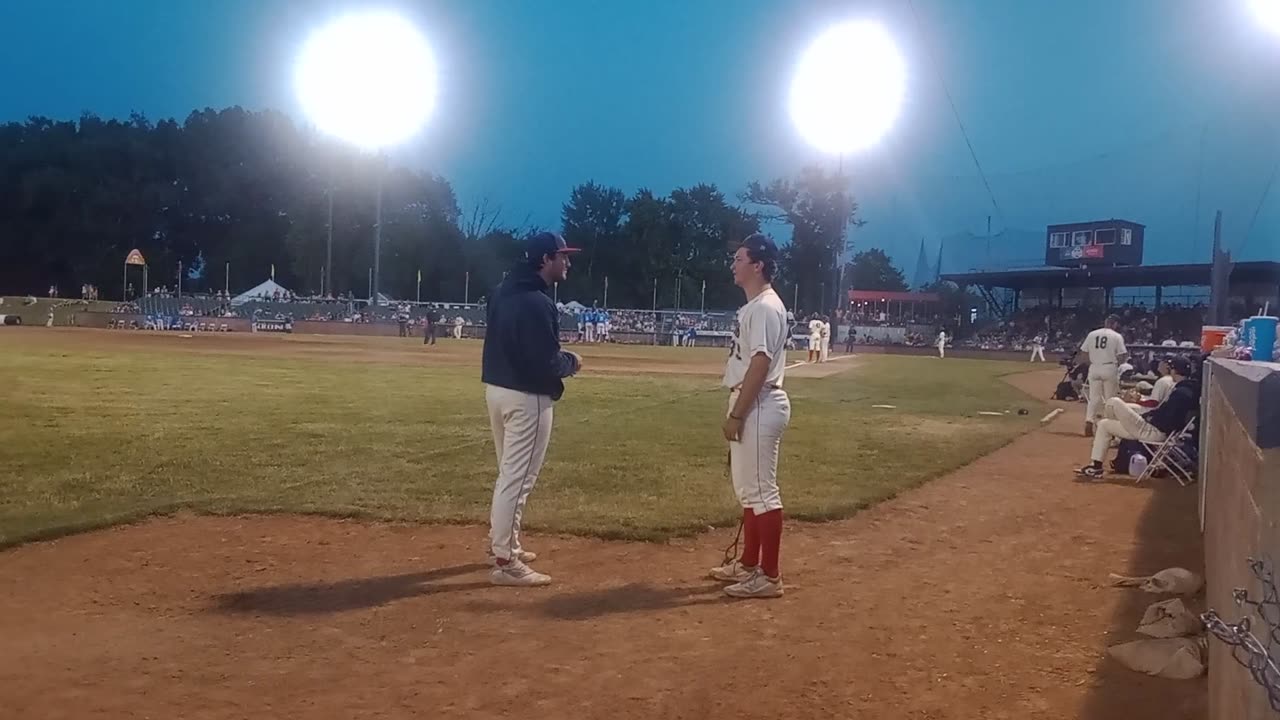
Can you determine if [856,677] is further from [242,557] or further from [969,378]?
[969,378]

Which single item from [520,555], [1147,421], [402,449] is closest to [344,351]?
[402,449]

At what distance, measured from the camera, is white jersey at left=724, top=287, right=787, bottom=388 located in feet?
18.6

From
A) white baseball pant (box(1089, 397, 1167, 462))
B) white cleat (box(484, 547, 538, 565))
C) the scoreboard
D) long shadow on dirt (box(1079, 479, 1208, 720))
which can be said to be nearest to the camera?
long shadow on dirt (box(1079, 479, 1208, 720))

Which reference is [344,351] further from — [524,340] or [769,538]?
[769,538]

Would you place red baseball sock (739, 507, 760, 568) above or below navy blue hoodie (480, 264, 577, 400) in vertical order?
below

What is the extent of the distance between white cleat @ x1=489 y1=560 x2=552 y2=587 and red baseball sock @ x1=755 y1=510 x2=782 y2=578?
132 centimetres

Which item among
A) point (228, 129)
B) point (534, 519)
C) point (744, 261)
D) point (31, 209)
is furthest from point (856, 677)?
point (228, 129)

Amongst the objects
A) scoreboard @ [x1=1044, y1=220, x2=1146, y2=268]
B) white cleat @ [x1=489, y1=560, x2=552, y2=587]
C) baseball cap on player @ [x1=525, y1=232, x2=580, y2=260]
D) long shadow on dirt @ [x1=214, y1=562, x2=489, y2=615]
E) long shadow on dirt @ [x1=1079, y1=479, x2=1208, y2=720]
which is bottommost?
long shadow on dirt @ [x1=214, y1=562, x2=489, y2=615]

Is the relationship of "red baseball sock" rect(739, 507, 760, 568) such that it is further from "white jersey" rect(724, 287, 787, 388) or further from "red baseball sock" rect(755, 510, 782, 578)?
"white jersey" rect(724, 287, 787, 388)

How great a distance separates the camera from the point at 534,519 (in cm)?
782

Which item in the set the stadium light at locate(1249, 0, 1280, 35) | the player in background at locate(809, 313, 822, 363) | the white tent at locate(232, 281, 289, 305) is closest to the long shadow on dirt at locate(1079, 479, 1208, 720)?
the stadium light at locate(1249, 0, 1280, 35)

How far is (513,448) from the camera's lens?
593cm

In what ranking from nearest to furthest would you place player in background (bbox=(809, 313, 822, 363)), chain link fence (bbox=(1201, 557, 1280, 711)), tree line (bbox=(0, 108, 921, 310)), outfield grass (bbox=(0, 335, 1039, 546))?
chain link fence (bbox=(1201, 557, 1280, 711)) → outfield grass (bbox=(0, 335, 1039, 546)) → player in background (bbox=(809, 313, 822, 363)) → tree line (bbox=(0, 108, 921, 310))

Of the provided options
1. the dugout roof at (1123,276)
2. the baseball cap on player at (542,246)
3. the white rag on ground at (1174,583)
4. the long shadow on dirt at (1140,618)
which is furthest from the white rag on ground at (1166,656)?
the dugout roof at (1123,276)
